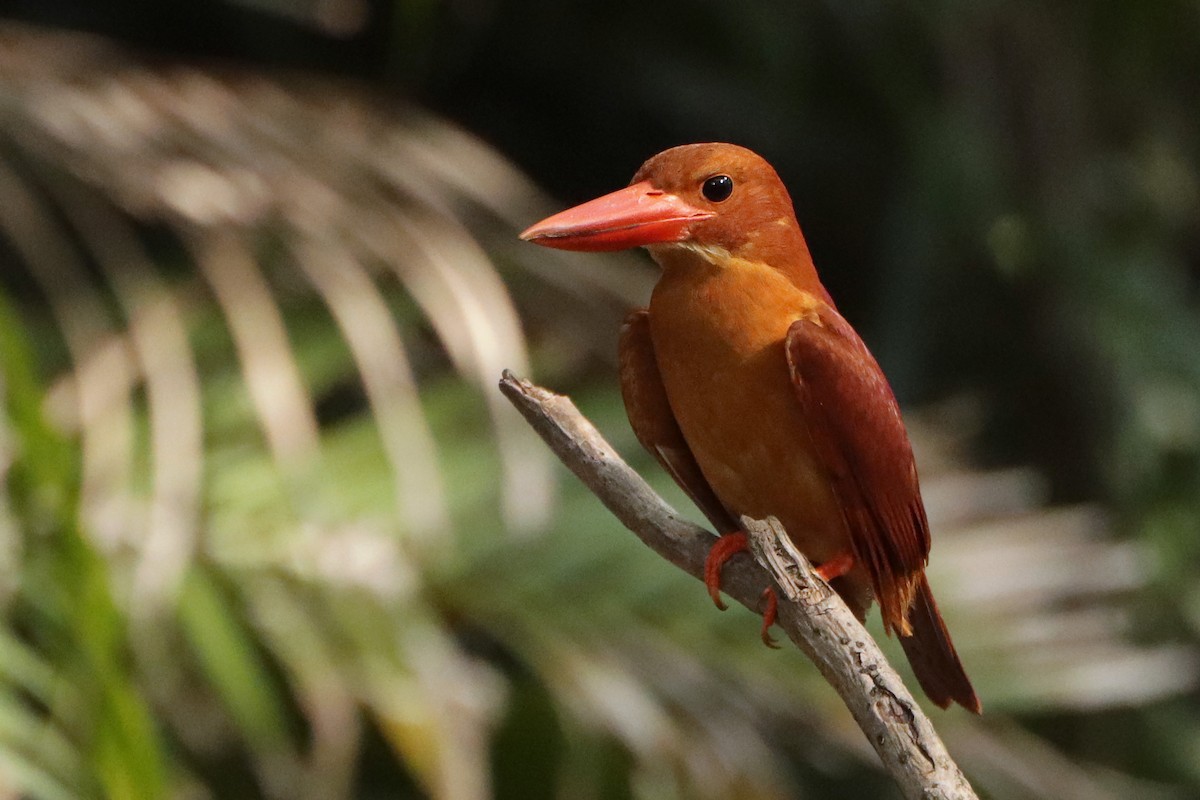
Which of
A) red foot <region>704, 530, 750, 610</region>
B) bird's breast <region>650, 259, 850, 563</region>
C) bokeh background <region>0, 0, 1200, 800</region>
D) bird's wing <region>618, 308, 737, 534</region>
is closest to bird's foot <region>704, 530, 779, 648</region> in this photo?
red foot <region>704, 530, 750, 610</region>

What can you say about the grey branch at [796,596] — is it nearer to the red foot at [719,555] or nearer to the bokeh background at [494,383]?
the red foot at [719,555]

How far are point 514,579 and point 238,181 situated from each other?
37.0 inches

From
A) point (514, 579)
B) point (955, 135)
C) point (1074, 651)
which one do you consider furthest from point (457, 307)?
point (955, 135)

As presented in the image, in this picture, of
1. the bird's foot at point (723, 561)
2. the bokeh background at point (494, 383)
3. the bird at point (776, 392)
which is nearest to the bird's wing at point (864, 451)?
the bird at point (776, 392)

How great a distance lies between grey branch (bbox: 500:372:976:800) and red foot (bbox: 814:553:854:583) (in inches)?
6.8

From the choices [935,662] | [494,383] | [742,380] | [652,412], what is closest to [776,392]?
[742,380]

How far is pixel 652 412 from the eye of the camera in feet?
5.39

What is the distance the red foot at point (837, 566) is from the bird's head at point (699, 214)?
1.04 ft

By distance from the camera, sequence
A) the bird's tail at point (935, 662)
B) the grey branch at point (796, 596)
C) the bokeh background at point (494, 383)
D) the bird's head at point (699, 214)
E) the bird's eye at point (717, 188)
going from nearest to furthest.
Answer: the grey branch at point (796, 596) → the bird's head at point (699, 214) → the bird's eye at point (717, 188) → the bird's tail at point (935, 662) → the bokeh background at point (494, 383)

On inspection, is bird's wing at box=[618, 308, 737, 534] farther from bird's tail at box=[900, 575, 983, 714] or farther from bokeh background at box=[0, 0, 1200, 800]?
bokeh background at box=[0, 0, 1200, 800]

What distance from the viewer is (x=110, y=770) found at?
1671mm

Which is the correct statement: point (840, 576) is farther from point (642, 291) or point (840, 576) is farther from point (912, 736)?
point (642, 291)

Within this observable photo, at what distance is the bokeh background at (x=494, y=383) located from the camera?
7.20 ft

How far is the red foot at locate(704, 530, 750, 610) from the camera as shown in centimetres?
140
